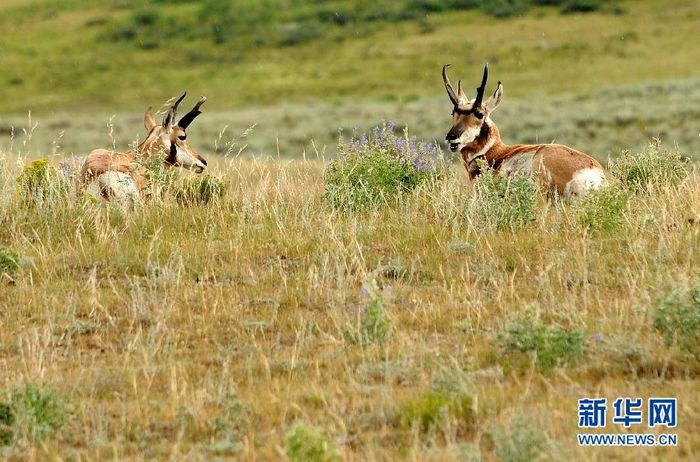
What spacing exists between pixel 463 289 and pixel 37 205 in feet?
13.2

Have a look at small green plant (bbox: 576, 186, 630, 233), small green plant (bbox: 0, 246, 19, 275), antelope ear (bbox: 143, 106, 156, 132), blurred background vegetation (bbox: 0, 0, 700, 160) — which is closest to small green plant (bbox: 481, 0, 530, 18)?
blurred background vegetation (bbox: 0, 0, 700, 160)

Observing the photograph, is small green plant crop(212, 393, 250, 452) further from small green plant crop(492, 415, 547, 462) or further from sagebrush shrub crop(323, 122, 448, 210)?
sagebrush shrub crop(323, 122, 448, 210)

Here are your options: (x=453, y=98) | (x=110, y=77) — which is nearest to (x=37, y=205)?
(x=453, y=98)

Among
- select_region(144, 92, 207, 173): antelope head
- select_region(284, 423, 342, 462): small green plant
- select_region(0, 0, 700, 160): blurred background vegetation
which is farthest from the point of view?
select_region(0, 0, 700, 160): blurred background vegetation

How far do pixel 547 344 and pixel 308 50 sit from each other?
5429cm

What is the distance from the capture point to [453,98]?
12398 mm

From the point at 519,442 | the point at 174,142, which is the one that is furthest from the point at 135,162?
the point at 519,442

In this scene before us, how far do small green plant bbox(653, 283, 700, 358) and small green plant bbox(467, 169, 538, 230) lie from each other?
306cm

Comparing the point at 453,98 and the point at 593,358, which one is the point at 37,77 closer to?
the point at 453,98

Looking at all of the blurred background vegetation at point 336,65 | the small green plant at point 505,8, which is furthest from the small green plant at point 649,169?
the small green plant at point 505,8

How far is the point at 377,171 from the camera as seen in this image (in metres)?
10.9

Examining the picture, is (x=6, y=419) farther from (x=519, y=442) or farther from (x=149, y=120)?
(x=149, y=120)

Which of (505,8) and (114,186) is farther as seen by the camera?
(505,8)

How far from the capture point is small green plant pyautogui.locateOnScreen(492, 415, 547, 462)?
4.66 m
